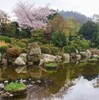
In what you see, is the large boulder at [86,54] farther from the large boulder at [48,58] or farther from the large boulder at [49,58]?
the large boulder at [49,58]

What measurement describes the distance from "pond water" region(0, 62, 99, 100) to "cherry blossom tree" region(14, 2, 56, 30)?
738 inches

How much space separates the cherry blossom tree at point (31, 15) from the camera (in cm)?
4325

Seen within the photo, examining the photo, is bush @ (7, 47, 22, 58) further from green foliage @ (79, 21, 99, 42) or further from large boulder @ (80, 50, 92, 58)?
green foliage @ (79, 21, 99, 42)

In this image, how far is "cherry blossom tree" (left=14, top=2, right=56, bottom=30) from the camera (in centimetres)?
4325

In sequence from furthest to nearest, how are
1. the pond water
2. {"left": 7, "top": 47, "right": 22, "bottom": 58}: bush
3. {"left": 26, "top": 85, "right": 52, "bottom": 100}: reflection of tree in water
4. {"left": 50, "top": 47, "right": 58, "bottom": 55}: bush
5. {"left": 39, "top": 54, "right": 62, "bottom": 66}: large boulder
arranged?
{"left": 50, "top": 47, "right": 58, "bottom": 55}: bush, {"left": 39, "top": 54, "right": 62, "bottom": 66}: large boulder, {"left": 7, "top": 47, "right": 22, "bottom": 58}: bush, the pond water, {"left": 26, "top": 85, "right": 52, "bottom": 100}: reflection of tree in water

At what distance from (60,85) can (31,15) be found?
87.0 feet

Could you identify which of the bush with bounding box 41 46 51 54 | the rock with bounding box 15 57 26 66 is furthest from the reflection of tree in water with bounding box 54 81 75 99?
the bush with bounding box 41 46 51 54

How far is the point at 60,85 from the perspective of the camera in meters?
19.1

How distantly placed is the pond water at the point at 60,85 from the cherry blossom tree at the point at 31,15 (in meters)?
18.7

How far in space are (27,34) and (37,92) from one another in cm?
2679

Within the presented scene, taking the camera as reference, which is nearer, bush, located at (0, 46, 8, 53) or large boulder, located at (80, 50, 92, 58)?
bush, located at (0, 46, 8, 53)

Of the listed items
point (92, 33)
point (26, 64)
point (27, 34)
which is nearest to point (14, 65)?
point (26, 64)

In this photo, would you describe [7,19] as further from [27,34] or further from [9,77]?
[9,77]

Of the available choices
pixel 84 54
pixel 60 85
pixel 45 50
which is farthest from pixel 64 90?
pixel 84 54
